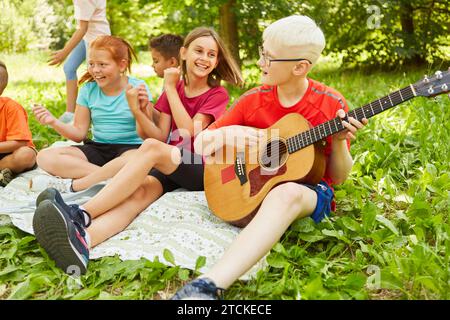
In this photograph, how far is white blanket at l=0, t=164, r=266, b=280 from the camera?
2381 millimetres

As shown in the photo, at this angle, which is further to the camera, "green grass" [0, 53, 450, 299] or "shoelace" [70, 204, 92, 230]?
"shoelace" [70, 204, 92, 230]

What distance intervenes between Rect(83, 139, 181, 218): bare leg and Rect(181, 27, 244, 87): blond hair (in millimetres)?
774

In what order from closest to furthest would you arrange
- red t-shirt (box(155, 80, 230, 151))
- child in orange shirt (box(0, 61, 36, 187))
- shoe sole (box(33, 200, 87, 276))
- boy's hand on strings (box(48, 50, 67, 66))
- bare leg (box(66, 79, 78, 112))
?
shoe sole (box(33, 200, 87, 276))
red t-shirt (box(155, 80, 230, 151))
child in orange shirt (box(0, 61, 36, 187))
boy's hand on strings (box(48, 50, 67, 66))
bare leg (box(66, 79, 78, 112))

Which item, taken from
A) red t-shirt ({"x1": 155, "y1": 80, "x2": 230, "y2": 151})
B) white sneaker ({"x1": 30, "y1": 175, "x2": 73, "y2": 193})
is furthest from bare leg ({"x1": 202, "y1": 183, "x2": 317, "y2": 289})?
white sneaker ({"x1": 30, "y1": 175, "x2": 73, "y2": 193})

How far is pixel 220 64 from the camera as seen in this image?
128 inches

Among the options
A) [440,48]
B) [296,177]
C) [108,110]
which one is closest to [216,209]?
[296,177]

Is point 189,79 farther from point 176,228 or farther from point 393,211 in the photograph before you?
point 393,211

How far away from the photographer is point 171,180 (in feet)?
10.1

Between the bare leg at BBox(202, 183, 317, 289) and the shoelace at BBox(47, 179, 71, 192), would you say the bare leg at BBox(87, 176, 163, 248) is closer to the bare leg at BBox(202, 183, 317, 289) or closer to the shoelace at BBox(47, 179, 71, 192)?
the shoelace at BBox(47, 179, 71, 192)

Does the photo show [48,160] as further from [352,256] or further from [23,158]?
[352,256]

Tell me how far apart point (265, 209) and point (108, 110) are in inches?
67.3

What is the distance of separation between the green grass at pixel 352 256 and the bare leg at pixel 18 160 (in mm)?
1051

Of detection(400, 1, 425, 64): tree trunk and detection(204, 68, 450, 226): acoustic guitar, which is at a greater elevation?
detection(400, 1, 425, 64): tree trunk

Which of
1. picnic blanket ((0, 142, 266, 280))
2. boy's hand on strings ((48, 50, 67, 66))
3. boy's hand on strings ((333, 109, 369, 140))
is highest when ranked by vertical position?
boy's hand on strings ((48, 50, 67, 66))
